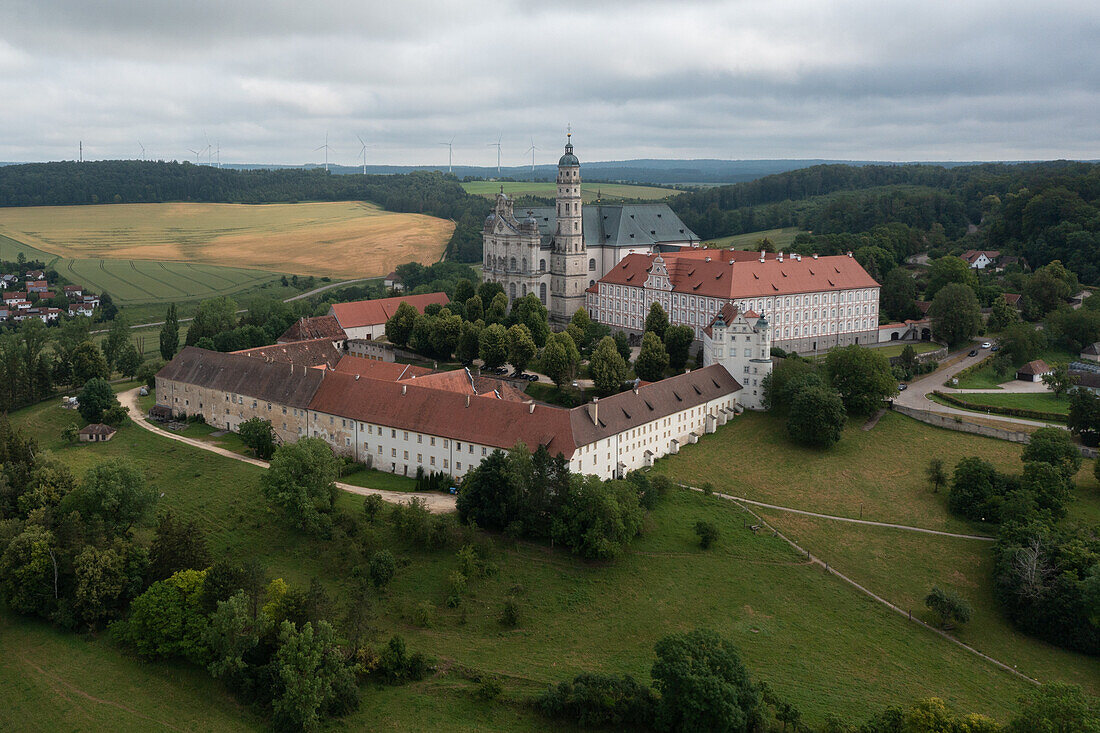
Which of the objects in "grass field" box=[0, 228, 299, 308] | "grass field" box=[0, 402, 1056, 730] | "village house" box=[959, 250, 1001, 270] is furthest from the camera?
"grass field" box=[0, 228, 299, 308]

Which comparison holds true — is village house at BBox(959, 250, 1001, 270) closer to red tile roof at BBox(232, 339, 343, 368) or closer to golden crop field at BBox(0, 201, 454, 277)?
red tile roof at BBox(232, 339, 343, 368)

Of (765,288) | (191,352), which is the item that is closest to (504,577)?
(191,352)

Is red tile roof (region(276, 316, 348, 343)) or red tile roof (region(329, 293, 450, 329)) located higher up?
red tile roof (region(329, 293, 450, 329))

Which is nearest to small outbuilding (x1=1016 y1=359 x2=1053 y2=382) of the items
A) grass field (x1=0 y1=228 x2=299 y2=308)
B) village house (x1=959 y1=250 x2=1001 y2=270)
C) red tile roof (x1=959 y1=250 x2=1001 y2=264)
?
village house (x1=959 y1=250 x2=1001 y2=270)

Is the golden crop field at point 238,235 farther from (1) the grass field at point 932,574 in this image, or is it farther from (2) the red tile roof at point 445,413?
(1) the grass field at point 932,574

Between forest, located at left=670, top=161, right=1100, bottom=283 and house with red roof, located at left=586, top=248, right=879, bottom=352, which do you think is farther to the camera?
forest, located at left=670, top=161, right=1100, bottom=283

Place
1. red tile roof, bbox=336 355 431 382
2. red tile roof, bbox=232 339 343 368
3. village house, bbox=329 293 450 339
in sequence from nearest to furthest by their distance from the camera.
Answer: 1. red tile roof, bbox=336 355 431 382
2. red tile roof, bbox=232 339 343 368
3. village house, bbox=329 293 450 339

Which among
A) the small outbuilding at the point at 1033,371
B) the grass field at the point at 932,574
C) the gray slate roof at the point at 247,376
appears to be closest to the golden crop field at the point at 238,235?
the gray slate roof at the point at 247,376
